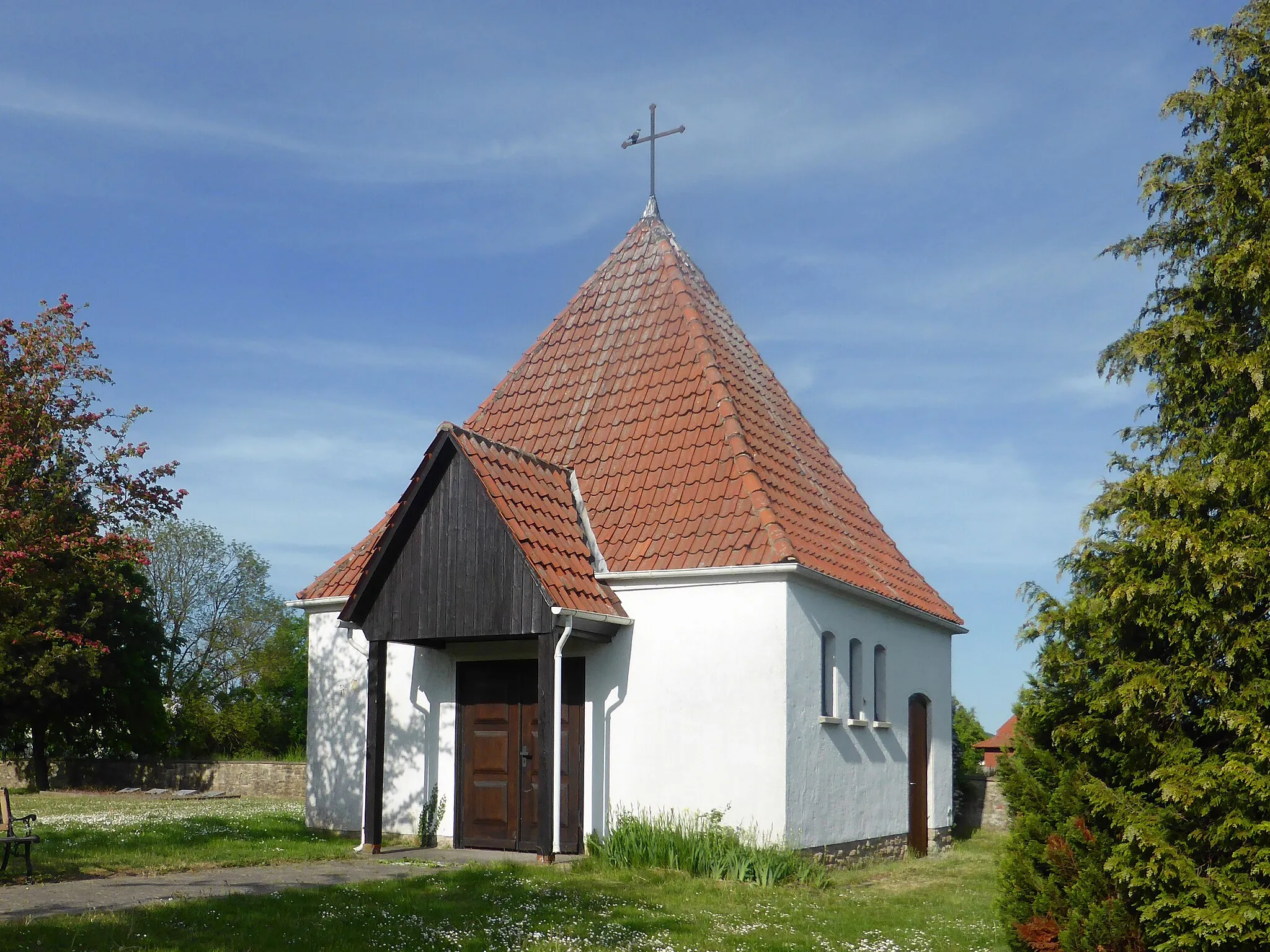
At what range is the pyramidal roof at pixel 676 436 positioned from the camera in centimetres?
Answer: 1608

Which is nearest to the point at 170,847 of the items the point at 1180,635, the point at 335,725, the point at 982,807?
the point at 335,725

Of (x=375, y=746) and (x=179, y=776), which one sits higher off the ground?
(x=375, y=746)

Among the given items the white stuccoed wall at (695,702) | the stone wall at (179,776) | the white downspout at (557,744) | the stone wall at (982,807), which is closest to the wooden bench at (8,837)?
the white downspout at (557,744)

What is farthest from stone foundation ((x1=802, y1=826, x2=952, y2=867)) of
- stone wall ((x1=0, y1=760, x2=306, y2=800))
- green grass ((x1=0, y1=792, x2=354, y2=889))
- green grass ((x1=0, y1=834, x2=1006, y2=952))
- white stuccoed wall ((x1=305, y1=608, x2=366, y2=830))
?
stone wall ((x1=0, y1=760, x2=306, y2=800))

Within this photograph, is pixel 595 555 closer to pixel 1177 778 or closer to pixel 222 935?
pixel 222 935

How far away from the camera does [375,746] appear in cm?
1592

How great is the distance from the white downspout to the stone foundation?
3237 millimetres

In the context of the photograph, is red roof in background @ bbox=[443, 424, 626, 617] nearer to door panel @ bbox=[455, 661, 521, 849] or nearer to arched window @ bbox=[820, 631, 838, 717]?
door panel @ bbox=[455, 661, 521, 849]

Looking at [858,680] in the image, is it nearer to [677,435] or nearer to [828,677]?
[828,677]

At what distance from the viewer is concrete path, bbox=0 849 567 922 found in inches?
415

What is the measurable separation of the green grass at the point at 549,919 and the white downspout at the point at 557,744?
70 centimetres

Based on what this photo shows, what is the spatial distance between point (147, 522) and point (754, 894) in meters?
10.9

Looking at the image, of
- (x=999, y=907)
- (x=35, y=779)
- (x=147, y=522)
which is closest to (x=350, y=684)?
(x=147, y=522)

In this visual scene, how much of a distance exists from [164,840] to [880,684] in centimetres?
1076
